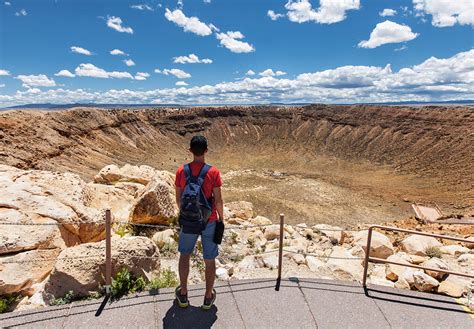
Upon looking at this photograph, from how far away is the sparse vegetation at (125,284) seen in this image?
5.05 metres

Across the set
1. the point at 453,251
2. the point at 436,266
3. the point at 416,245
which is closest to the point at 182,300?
the point at 436,266

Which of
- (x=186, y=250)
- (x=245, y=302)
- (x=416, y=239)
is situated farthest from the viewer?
(x=416, y=239)

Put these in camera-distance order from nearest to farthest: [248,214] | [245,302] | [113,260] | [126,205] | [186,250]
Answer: [186,250], [245,302], [113,260], [126,205], [248,214]

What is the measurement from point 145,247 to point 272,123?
75.1 m

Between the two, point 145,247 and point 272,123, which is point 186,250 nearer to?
point 145,247

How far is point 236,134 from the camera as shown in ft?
249

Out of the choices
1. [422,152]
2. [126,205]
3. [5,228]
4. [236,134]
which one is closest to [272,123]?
[236,134]

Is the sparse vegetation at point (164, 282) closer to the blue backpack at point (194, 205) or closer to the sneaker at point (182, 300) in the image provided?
the sneaker at point (182, 300)

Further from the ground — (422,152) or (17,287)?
(17,287)

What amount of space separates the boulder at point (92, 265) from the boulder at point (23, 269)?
3.01 ft

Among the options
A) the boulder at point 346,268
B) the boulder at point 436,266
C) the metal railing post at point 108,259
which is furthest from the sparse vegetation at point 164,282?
the boulder at point 436,266

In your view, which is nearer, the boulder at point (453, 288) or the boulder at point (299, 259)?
the boulder at point (453, 288)

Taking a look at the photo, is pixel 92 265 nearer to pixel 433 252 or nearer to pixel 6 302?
pixel 6 302

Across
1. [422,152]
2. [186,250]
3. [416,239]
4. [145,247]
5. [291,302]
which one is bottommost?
[422,152]
